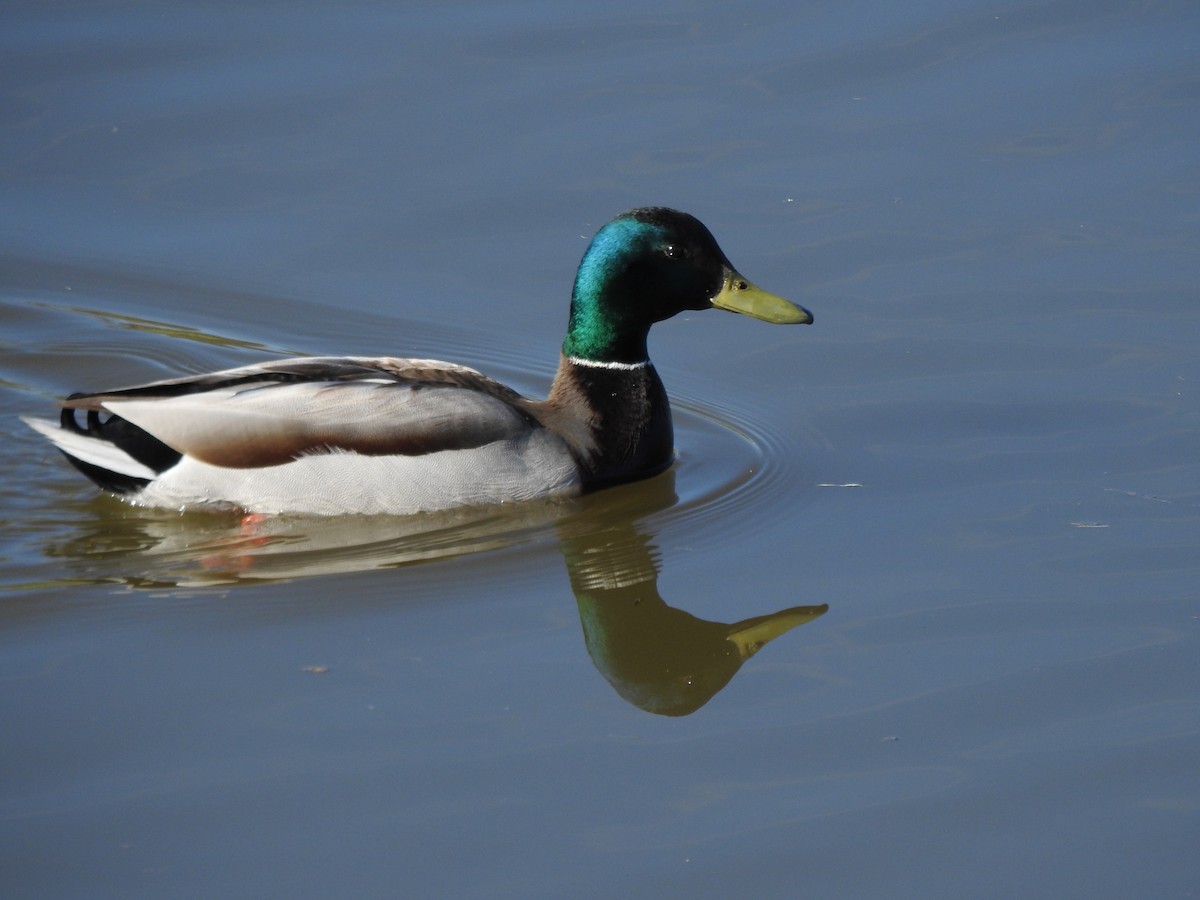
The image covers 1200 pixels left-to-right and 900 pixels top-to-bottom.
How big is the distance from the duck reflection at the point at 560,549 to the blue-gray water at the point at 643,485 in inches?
1.2

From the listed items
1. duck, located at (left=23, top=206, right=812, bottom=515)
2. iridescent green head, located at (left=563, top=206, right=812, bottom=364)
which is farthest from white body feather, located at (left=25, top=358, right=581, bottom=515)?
iridescent green head, located at (left=563, top=206, right=812, bottom=364)

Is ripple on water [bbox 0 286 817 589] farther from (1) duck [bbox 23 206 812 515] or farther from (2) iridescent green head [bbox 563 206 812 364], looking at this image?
(2) iridescent green head [bbox 563 206 812 364]

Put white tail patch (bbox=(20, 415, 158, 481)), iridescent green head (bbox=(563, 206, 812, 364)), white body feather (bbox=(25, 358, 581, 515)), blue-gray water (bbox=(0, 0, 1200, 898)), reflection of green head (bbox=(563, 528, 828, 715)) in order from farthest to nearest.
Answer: iridescent green head (bbox=(563, 206, 812, 364))
white tail patch (bbox=(20, 415, 158, 481))
white body feather (bbox=(25, 358, 581, 515))
reflection of green head (bbox=(563, 528, 828, 715))
blue-gray water (bbox=(0, 0, 1200, 898))

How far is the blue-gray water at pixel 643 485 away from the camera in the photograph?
5445 mm

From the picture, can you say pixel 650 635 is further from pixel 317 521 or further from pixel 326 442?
pixel 326 442

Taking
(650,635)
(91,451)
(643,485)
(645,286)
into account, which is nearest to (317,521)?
(91,451)

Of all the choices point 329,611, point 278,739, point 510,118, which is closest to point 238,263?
point 510,118

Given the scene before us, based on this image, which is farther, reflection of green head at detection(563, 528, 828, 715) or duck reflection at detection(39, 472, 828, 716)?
duck reflection at detection(39, 472, 828, 716)

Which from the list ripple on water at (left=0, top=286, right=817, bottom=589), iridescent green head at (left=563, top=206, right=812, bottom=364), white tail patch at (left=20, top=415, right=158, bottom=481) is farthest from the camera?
iridescent green head at (left=563, top=206, right=812, bottom=364)

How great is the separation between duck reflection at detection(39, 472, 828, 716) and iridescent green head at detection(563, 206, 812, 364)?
2.51 feet

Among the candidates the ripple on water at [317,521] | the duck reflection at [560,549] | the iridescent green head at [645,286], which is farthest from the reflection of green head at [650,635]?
the iridescent green head at [645,286]

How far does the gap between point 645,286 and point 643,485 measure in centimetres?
96

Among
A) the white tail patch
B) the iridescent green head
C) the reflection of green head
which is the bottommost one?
the reflection of green head

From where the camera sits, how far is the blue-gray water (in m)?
5.45
